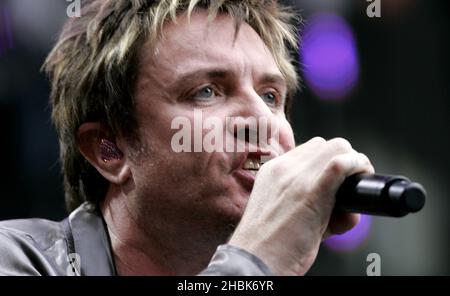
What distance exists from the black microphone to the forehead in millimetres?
487

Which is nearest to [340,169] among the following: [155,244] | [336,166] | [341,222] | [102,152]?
[336,166]

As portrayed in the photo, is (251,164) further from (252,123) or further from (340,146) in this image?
(340,146)

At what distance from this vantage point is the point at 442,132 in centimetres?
321

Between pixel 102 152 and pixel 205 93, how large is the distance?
0.99 feet

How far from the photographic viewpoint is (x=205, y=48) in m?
1.50

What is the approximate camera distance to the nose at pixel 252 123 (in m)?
1.41

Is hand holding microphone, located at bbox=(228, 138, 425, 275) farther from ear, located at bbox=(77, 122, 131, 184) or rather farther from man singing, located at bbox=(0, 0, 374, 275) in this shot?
ear, located at bbox=(77, 122, 131, 184)

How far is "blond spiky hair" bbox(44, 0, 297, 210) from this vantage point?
1.57 metres

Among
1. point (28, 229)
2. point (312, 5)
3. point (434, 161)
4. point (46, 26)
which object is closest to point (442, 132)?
point (434, 161)

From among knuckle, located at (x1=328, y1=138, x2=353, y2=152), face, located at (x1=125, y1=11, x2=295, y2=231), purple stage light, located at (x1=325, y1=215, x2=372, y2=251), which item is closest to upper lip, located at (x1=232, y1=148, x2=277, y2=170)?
face, located at (x1=125, y1=11, x2=295, y2=231)

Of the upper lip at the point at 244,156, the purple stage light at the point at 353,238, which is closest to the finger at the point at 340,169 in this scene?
the upper lip at the point at 244,156
